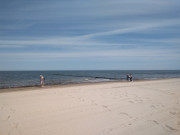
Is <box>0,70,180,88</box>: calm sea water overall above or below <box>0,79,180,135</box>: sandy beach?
below

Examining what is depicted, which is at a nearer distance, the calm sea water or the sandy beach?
the sandy beach

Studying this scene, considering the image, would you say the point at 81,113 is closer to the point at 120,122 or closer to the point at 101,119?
the point at 101,119

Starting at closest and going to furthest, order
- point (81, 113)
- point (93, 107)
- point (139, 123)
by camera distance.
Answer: point (139, 123) → point (81, 113) → point (93, 107)

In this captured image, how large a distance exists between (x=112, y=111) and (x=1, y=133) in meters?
4.11

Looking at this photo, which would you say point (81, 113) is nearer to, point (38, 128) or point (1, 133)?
point (38, 128)

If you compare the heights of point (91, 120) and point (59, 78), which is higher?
point (91, 120)

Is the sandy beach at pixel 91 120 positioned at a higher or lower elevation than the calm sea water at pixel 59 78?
higher

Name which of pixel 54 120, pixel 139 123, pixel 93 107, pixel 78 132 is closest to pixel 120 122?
pixel 139 123

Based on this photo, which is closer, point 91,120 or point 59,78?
Answer: point 91,120

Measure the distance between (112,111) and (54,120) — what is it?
98.2 inches

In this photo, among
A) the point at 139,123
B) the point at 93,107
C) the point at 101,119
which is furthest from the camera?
the point at 93,107

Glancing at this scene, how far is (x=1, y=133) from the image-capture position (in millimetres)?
4055

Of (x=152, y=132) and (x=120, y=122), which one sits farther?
(x=120, y=122)

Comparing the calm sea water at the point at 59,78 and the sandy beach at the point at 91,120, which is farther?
the calm sea water at the point at 59,78
